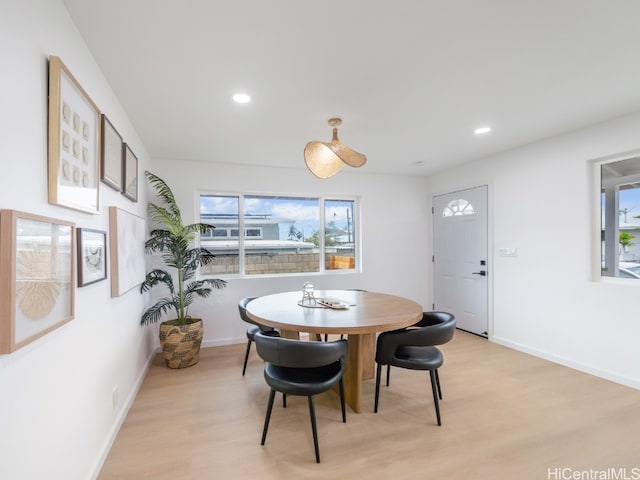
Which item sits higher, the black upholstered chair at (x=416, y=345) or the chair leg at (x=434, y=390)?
the black upholstered chair at (x=416, y=345)

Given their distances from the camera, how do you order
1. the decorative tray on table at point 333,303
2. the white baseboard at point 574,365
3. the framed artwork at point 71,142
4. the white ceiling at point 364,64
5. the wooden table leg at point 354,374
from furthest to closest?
the white baseboard at point 574,365 → the decorative tray on table at point 333,303 → the wooden table leg at point 354,374 → the white ceiling at point 364,64 → the framed artwork at point 71,142

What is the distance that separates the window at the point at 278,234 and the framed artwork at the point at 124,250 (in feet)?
4.06

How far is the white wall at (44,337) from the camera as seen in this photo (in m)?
1.01

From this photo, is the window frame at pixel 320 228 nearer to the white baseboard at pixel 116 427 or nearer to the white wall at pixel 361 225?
the white wall at pixel 361 225

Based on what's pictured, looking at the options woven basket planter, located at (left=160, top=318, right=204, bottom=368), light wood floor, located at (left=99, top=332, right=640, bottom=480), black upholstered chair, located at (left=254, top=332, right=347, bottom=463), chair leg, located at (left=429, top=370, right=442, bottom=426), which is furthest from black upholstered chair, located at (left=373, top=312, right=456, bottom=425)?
woven basket planter, located at (left=160, top=318, right=204, bottom=368)

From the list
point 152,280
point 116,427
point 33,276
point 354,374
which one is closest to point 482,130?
point 354,374

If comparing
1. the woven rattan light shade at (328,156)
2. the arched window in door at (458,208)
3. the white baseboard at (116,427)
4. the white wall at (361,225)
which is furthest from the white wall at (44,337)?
the arched window in door at (458,208)

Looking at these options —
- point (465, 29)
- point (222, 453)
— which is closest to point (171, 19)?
point (465, 29)

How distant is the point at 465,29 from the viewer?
62.7 inches

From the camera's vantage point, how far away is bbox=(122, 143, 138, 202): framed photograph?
238 centimetres

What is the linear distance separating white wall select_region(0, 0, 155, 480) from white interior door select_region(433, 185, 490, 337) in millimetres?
4129

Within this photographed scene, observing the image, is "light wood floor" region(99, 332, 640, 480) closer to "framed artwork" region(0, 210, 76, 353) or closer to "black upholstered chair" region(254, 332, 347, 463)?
"black upholstered chair" region(254, 332, 347, 463)

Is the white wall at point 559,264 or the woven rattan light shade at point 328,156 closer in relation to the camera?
the woven rattan light shade at point 328,156

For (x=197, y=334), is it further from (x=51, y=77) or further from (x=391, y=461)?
(x=51, y=77)
